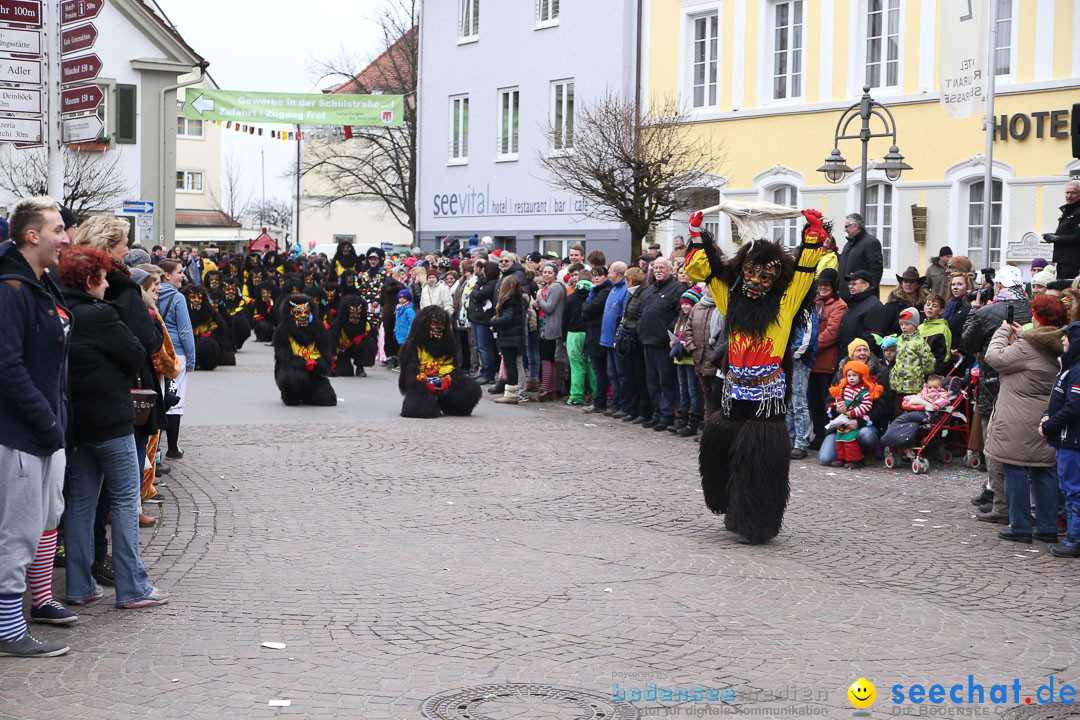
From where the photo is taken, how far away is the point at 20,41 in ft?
36.4

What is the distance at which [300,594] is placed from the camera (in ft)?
24.5

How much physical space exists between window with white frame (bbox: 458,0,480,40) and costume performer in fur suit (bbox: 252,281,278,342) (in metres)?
10.7

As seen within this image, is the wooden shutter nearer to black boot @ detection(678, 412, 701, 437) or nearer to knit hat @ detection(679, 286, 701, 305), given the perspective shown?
knit hat @ detection(679, 286, 701, 305)

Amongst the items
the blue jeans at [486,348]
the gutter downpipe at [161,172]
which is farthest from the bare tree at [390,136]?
the blue jeans at [486,348]

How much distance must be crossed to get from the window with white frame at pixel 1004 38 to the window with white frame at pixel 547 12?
12701 millimetres

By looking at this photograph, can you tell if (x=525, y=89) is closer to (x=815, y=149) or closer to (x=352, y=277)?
(x=815, y=149)

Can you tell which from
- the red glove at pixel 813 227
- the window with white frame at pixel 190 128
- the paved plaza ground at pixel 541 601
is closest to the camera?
the paved plaza ground at pixel 541 601

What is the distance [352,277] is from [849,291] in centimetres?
1027

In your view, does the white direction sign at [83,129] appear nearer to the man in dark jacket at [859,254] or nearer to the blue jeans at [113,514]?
the blue jeans at [113,514]

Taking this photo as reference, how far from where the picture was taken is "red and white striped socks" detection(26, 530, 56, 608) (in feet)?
21.8

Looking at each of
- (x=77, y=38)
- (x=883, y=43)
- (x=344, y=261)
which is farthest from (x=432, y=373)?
Answer: (x=883, y=43)

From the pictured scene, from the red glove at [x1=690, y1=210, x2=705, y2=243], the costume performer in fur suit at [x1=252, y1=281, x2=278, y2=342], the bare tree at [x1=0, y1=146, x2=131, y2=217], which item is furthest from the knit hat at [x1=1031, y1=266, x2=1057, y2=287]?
the bare tree at [x1=0, y1=146, x2=131, y2=217]

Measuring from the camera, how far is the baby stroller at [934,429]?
12.8 meters

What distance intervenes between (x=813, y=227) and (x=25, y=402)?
548cm
